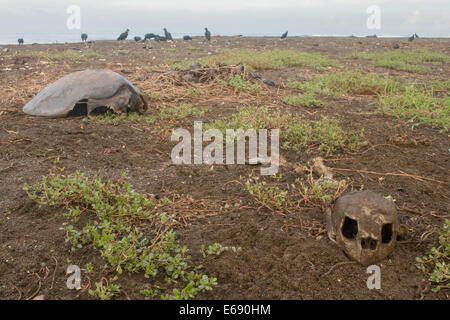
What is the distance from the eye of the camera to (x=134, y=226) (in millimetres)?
2445

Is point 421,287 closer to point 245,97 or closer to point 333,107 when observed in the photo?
point 333,107

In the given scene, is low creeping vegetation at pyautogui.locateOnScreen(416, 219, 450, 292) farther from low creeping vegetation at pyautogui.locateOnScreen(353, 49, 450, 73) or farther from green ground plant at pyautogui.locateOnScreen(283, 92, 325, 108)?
low creeping vegetation at pyautogui.locateOnScreen(353, 49, 450, 73)

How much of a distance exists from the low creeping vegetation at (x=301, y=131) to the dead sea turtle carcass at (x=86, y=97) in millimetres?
1129

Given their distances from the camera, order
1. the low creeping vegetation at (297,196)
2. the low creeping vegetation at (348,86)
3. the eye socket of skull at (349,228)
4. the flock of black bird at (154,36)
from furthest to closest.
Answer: the flock of black bird at (154,36) → the low creeping vegetation at (348,86) → the low creeping vegetation at (297,196) → the eye socket of skull at (349,228)

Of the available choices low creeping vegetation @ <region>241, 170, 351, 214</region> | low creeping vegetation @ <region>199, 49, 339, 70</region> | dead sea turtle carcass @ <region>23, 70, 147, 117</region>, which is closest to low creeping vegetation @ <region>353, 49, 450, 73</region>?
low creeping vegetation @ <region>199, 49, 339, 70</region>

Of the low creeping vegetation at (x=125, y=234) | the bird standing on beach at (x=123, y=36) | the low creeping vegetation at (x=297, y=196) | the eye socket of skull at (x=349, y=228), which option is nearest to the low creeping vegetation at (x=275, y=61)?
the low creeping vegetation at (x=297, y=196)

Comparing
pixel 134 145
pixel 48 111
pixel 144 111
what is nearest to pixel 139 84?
pixel 144 111

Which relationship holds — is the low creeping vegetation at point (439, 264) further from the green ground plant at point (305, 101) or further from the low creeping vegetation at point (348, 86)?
the low creeping vegetation at point (348, 86)

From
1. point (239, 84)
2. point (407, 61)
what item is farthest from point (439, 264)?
point (407, 61)

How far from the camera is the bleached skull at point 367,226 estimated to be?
203cm

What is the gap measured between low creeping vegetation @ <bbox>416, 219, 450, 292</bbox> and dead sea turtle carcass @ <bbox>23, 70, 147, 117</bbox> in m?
3.66

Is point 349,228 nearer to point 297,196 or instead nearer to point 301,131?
point 297,196

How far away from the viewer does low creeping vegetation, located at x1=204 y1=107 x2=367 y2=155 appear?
378 cm

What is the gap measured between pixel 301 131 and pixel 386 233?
2020mm
